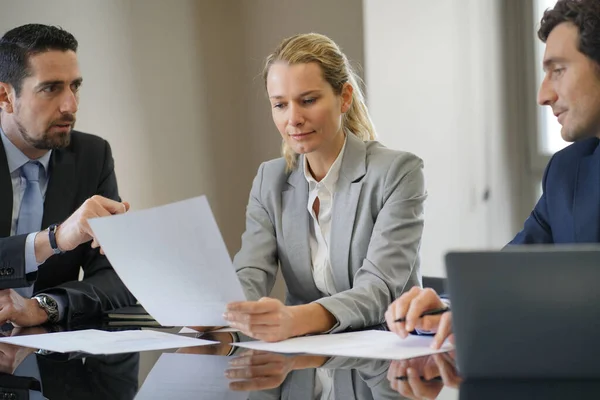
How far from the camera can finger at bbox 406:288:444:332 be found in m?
1.66

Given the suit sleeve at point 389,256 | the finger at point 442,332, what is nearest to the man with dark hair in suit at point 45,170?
the suit sleeve at point 389,256

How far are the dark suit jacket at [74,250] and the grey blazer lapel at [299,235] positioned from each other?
50cm

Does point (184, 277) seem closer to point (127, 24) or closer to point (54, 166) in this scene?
point (54, 166)

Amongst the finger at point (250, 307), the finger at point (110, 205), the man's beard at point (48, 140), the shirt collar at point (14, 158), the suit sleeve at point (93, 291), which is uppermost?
the man's beard at point (48, 140)

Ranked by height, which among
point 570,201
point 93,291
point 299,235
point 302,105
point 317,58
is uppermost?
point 317,58

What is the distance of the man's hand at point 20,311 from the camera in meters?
2.17

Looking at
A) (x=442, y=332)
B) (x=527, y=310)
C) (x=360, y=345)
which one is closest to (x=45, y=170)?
(x=360, y=345)

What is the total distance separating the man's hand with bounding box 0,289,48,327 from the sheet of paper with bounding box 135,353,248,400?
2.09 ft

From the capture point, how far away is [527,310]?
1275mm

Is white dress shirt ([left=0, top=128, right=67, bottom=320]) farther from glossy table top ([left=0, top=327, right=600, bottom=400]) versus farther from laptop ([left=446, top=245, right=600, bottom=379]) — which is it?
laptop ([left=446, top=245, right=600, bottom=379])

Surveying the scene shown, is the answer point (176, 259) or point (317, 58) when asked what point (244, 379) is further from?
point (317, 58)

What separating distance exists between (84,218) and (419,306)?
90 centimetres

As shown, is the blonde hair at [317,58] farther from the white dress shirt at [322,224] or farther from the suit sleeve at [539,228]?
the suit sleeve at [539,228]

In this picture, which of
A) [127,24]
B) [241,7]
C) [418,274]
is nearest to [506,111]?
[241,7]
